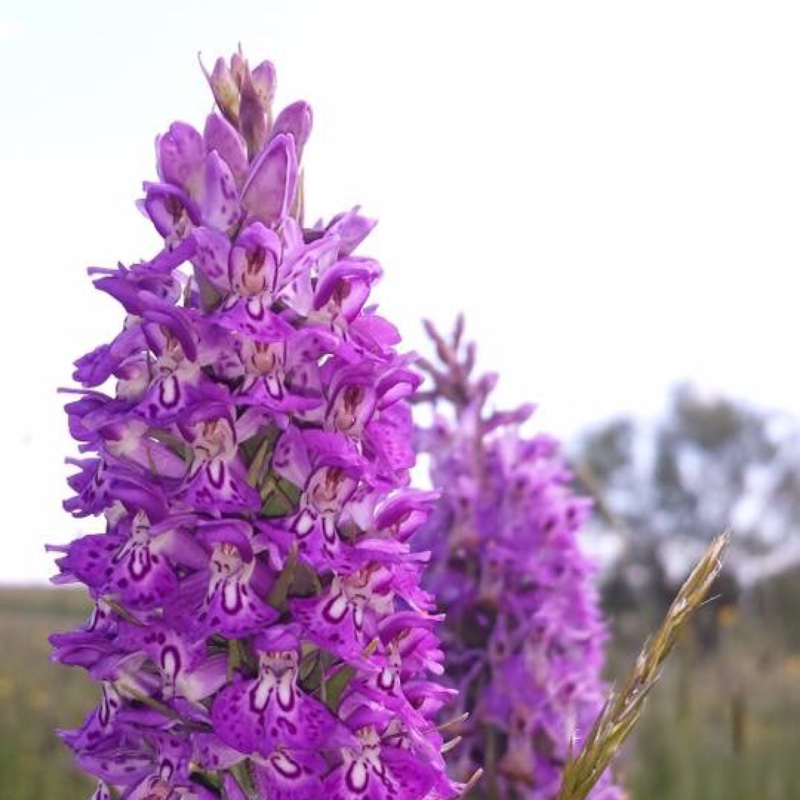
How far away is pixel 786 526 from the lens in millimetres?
51531

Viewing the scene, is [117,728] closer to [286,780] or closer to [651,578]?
[286,780]

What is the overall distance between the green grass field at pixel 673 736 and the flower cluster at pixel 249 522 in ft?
7.89

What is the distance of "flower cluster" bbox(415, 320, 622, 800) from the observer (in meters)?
3.78

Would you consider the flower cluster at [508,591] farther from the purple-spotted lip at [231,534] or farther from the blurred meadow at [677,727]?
the purple-spotted lip at [231,534]

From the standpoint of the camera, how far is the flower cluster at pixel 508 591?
3775 millimetres

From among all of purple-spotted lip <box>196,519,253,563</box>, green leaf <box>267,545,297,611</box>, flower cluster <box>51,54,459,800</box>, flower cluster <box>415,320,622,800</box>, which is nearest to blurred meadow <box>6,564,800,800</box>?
flower cluster <box>415,320,622,800</box>

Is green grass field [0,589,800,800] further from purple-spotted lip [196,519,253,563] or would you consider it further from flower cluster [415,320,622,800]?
purple-spotted lip [196,519,253,563]

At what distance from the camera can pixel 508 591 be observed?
401 centimetres

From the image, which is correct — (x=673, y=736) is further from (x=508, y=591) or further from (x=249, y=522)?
(x=249, y=522)

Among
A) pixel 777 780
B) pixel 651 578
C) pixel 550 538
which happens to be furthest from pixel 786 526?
pixel 550 538

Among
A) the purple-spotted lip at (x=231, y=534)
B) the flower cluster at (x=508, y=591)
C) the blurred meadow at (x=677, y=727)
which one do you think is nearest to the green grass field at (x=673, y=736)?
the blurred meadow at (x=677, y=727)

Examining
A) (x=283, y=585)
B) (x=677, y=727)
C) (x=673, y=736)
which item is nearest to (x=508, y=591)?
(x=283, y=585)

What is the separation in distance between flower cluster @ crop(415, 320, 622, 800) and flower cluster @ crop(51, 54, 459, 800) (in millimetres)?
1520

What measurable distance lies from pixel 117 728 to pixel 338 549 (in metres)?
0.50
